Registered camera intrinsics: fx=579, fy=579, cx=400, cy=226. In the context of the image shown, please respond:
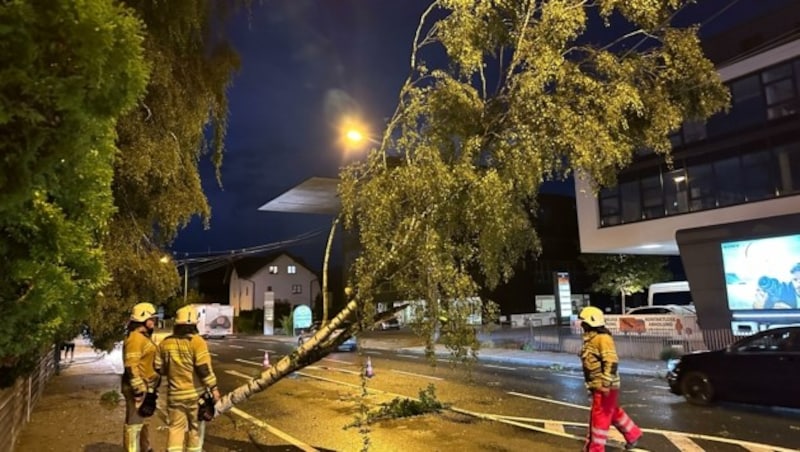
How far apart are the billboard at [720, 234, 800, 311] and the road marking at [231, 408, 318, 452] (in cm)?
1918

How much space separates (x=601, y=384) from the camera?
→ 6762 mm

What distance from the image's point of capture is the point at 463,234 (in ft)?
24.5

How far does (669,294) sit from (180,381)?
34.4 meters

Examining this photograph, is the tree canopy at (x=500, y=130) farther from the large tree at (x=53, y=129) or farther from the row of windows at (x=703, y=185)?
the row of windows at (x=703, y=185)

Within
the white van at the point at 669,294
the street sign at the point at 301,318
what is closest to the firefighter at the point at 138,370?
the white van at the point at 669,294

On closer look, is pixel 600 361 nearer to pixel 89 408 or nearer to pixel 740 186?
pixel 89 408

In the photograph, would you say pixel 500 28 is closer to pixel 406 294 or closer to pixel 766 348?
pixel 406 294

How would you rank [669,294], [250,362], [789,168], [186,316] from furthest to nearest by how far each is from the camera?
[669,294]
[250,362]
[789,168]
[186,316]

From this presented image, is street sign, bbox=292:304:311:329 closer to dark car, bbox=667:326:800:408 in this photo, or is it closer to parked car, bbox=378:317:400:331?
parked car, bbox=378:317:400:331

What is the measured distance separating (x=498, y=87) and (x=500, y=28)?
2.45 feet

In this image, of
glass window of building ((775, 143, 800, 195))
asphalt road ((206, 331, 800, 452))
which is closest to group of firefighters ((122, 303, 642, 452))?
asphalt road ((206, 331, 800, 452))

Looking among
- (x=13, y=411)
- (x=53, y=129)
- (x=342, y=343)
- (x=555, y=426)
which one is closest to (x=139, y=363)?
(x=342, y=343)

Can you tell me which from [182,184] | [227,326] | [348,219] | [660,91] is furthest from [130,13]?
[227,326]

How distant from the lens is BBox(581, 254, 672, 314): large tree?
33.0m
